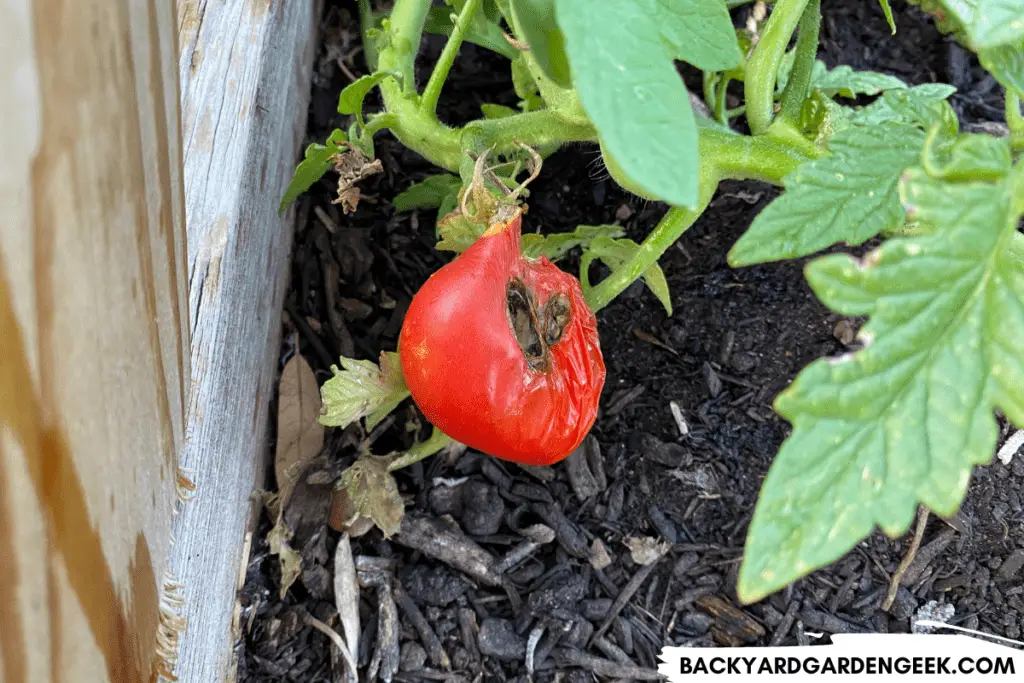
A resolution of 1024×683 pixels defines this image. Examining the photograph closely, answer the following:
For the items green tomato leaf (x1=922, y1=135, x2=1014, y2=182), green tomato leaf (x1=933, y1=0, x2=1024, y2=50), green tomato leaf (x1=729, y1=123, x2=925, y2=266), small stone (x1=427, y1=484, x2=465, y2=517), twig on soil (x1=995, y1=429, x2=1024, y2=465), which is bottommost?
small stone (x1=427, y1=484, x2=465, y2=517)

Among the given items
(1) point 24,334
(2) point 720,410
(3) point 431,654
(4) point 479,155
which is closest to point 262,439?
(3) point 431,654

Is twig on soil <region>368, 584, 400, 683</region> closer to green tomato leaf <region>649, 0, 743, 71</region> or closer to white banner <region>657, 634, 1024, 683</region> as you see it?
white banner <region>657, 634, 1024, 683</region>

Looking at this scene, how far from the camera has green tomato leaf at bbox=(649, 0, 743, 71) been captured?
0.66 meters

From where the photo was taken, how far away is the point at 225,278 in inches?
37.3

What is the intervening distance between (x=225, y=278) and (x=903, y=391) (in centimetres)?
69

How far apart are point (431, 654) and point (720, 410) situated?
0.52 m

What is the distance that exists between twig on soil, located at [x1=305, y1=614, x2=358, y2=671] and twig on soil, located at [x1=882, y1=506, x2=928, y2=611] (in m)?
0.70

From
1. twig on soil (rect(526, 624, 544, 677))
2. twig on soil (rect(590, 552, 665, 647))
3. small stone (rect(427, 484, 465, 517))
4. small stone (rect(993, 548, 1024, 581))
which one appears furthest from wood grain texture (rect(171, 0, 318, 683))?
small stone (rect(993, 548, 1024, 581))

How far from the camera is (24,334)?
38 centimetres

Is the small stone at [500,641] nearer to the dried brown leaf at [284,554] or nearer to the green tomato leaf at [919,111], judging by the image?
the dried brown leaf at [284,554]

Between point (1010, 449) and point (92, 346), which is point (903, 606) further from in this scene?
point (92, 346)

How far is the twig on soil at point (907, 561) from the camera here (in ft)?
3.78

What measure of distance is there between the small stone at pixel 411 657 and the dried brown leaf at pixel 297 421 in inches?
9.5

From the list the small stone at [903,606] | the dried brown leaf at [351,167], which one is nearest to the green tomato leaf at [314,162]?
the dried brown leaf at [351,167]
